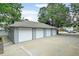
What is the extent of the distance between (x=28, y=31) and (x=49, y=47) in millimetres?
492

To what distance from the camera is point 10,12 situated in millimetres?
2701

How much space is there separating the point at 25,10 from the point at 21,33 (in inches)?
16.8

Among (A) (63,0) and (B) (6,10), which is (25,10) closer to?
(B) (6,10)

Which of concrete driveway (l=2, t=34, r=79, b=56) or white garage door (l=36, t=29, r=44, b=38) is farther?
white garage door (l=36, t=29, r=44, b=38)

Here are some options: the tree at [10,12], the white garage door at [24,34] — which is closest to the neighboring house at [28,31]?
the white garage door at [24,34]

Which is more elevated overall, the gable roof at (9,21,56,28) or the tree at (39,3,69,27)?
the tree at (39,3,69,27)

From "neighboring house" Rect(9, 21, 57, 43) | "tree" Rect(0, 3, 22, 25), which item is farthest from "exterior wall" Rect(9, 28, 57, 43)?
"tree" Rect(0, 3, 22, 25)

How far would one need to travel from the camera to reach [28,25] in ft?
9.01

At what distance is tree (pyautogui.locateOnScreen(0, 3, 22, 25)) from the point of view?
2680 millimetres

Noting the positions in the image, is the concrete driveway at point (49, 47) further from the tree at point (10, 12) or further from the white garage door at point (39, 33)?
the tree at point (10, 12)

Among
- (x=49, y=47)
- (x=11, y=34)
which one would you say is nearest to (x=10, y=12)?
(x=11, y=34)

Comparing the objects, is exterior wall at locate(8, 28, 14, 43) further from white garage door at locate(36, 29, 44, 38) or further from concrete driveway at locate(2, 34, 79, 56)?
white garage door at locate(36, 29, 44, 38)

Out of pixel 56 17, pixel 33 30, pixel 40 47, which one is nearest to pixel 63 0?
pixel 56 17

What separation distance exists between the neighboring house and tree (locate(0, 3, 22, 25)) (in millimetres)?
108
